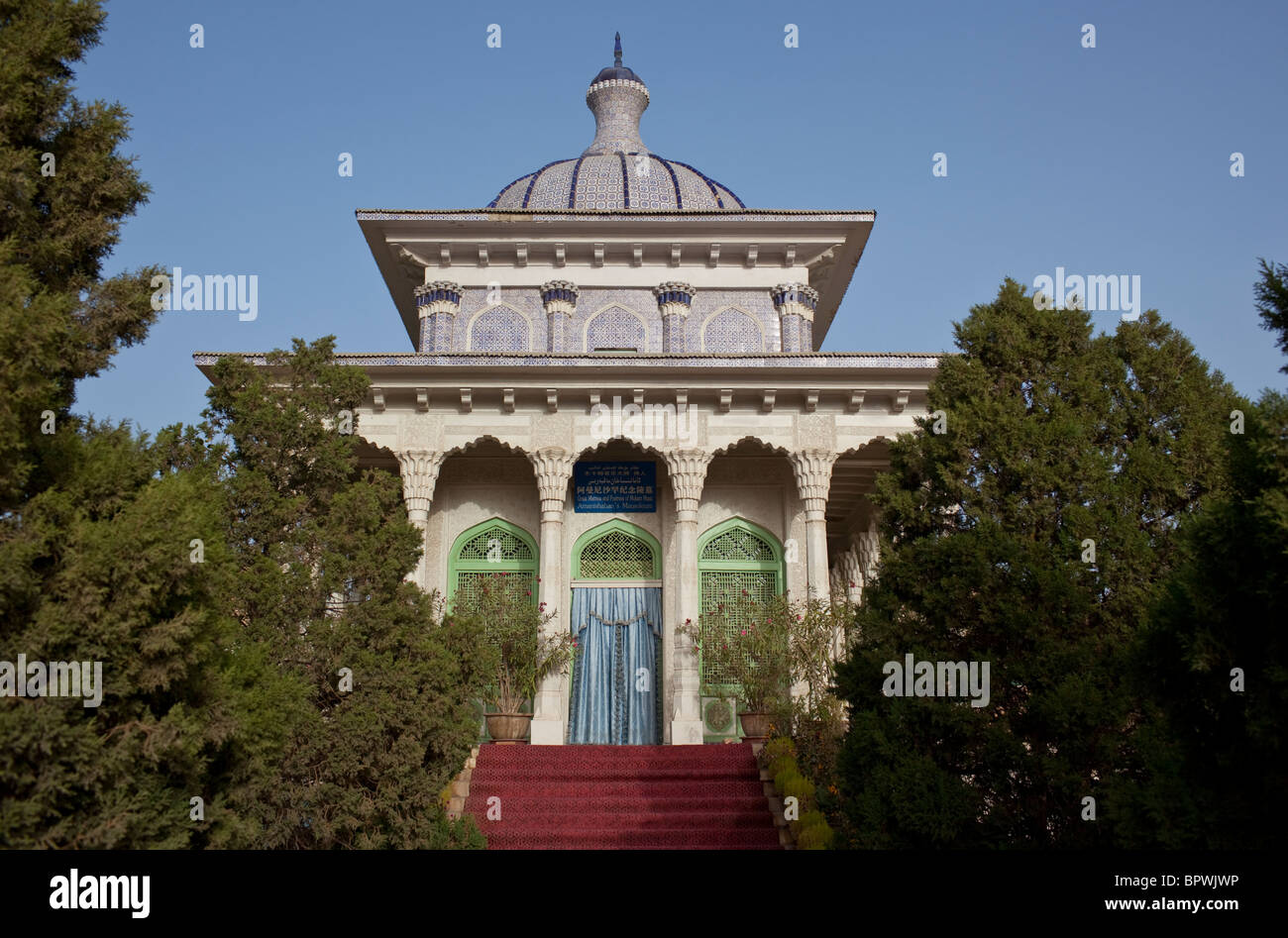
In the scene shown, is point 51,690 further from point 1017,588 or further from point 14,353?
point 1017,588

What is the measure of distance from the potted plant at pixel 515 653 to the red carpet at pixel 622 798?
3.14ft

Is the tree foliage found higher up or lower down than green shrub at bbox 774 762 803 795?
higher up

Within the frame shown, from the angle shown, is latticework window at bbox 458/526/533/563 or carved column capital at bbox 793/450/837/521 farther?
latticework window at bbox 458/526/533/563

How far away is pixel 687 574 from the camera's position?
Result: 17031 mm

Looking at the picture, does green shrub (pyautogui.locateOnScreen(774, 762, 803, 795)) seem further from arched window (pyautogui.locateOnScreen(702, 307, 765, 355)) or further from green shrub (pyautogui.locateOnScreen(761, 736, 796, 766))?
arched window (pyautogui.locateOnScreen(702, 307, 765, 355))

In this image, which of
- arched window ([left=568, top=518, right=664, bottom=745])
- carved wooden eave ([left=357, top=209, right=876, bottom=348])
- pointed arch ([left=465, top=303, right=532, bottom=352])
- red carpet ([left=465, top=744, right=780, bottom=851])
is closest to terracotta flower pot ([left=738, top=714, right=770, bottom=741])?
red carpet ([left=465, top=744, right=780, bottom=851])

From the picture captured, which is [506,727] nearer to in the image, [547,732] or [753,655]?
[547,732]

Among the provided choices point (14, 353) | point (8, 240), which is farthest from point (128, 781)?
point (8, 240)

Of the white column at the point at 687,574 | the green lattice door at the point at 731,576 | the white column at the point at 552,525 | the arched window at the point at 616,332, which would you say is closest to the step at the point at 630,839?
the white column at the point at 687,574

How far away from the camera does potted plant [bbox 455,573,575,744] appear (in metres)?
15.8

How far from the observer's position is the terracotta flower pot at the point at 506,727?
51.4 feet

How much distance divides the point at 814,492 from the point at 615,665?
432 cm

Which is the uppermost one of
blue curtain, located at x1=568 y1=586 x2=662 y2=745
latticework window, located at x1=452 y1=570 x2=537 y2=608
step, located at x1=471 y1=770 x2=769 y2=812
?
latticework window, located at x1=452 y1=570 x2=537 y2=608

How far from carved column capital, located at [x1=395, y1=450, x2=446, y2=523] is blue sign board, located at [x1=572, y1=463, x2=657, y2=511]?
2.57 metres
